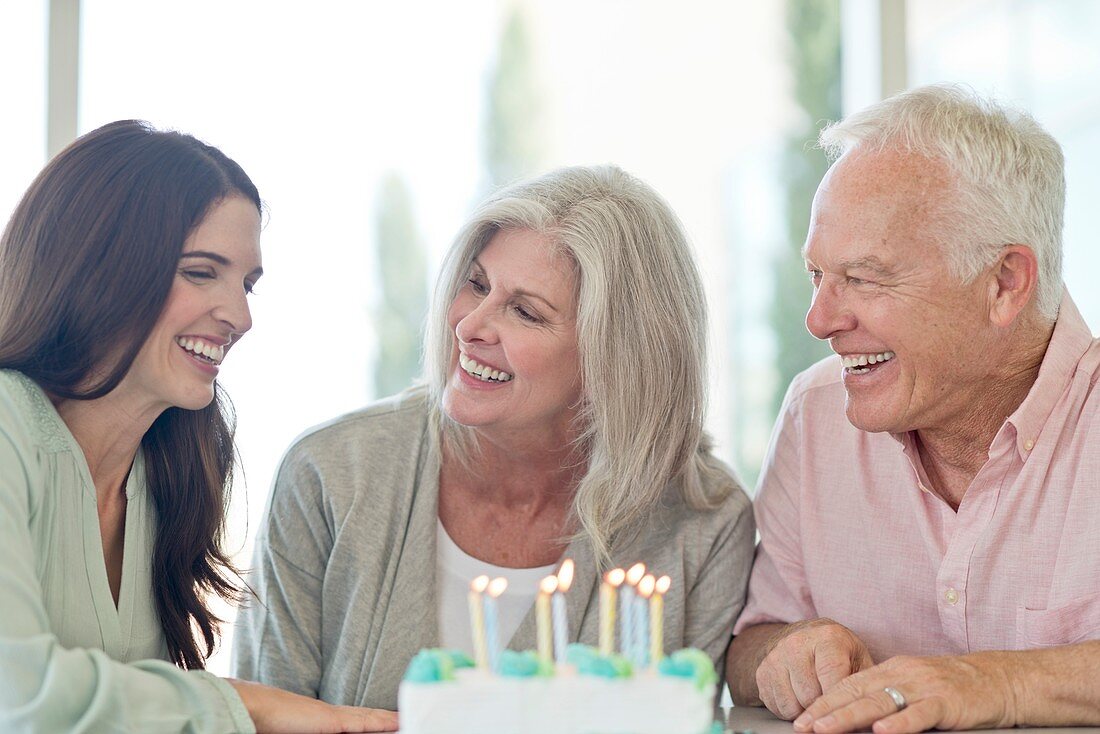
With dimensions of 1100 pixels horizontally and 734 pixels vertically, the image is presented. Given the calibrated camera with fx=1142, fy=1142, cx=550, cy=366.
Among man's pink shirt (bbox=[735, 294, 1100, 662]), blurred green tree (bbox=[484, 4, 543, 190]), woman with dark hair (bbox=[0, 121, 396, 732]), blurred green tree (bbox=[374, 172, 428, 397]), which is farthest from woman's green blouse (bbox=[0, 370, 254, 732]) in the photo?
blurred green tree (bbox=[484, 4, 543, 190])

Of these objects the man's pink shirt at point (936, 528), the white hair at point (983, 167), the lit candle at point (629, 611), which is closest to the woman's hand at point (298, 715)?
the lit candle at point (629, 611)

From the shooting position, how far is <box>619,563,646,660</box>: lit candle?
53.6 inches

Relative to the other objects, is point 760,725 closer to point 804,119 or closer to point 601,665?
point 601,665

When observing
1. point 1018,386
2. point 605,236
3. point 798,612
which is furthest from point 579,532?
point 1018,386

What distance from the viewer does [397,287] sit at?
3602mm

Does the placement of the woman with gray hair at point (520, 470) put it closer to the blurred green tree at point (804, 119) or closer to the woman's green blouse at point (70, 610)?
the woman's green blouse at point (70, 610)

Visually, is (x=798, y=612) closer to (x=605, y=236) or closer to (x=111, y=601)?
(x=605, y=236)

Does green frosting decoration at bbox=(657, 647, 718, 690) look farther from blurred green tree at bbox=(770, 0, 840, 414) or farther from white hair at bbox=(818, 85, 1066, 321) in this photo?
blurred green tree at bbox=(770, 0, 840, 414)

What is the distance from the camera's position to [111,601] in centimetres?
167

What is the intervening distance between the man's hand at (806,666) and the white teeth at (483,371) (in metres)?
0.66

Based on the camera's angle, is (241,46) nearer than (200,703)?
No

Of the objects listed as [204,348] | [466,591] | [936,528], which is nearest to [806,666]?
[936,528]

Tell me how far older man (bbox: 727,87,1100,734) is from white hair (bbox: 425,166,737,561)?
30cm

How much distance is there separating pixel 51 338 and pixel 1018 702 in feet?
4.69
